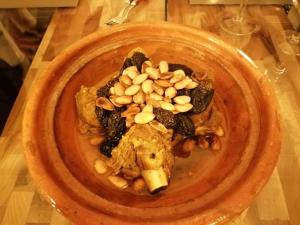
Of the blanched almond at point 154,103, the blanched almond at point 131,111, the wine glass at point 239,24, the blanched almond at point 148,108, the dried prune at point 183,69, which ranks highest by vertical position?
the dried prune at point 183,69

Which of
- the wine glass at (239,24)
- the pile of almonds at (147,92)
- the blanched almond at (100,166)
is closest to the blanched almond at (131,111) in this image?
the pile of almonds at (147,92)

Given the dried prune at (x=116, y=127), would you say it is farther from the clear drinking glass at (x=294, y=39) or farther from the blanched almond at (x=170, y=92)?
the clear drinking glass at (x=294, y=39)

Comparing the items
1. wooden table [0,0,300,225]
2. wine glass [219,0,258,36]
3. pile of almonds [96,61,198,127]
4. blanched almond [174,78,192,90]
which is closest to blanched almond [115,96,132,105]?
pile of almonds [96,61,198,127]

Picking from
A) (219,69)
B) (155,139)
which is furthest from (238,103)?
(155,139)

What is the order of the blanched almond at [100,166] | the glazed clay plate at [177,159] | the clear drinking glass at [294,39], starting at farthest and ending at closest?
the clear drinking glass at [294,39] → the blanched almond at [100,166] → the glazed clay plate at [177,159]

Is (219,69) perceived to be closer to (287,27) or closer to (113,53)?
(113,53)

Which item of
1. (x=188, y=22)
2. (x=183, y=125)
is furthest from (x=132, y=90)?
(x=188, y=22)

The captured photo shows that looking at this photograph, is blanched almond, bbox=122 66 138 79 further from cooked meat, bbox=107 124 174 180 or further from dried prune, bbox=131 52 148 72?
cooked meat, bbox=107 124 174 180
